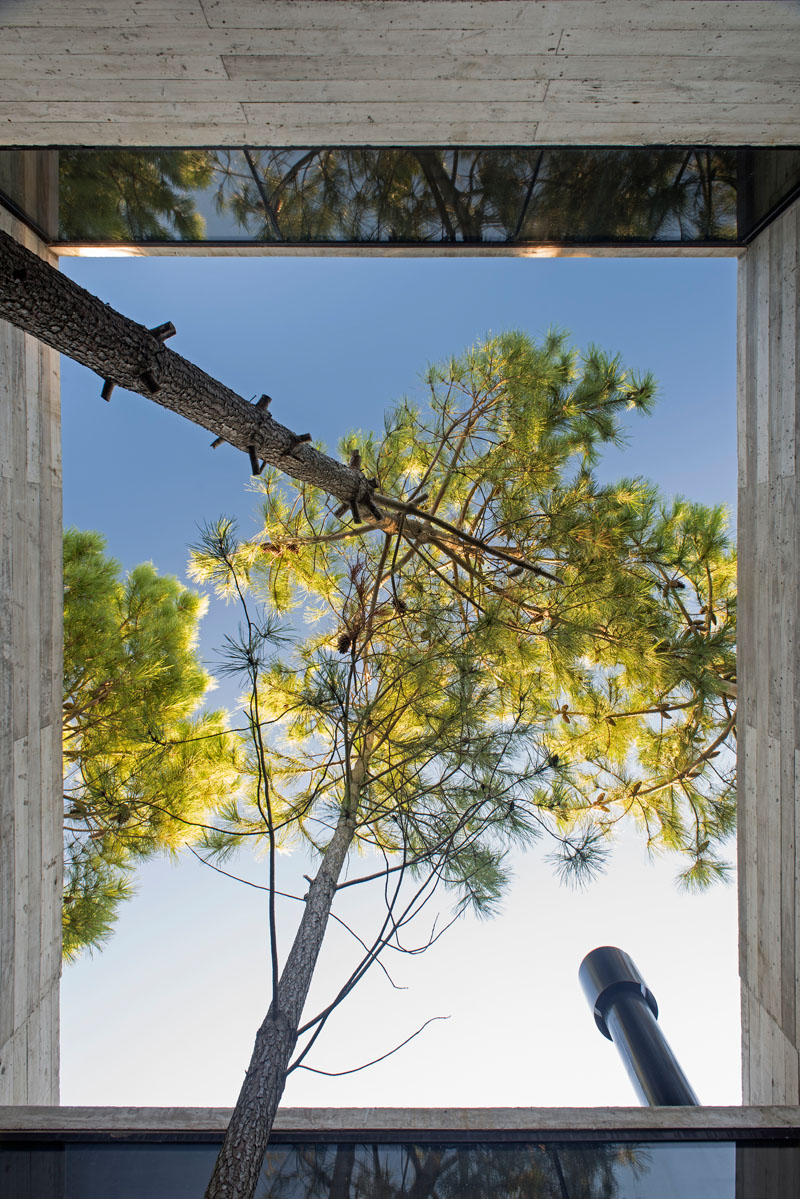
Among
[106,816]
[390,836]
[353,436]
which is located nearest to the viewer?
[390,836]

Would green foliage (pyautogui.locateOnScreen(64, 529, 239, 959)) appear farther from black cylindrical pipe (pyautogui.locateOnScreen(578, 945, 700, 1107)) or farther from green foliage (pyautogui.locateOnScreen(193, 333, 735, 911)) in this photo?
black cylindrical pipe (pyautogui.locateOnScreen(578, 945, 700, 1107))

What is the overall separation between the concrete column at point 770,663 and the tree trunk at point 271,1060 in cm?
163

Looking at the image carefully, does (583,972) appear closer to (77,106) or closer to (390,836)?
(390,836)

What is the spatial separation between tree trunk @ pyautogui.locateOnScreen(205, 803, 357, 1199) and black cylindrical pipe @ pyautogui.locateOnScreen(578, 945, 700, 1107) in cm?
154

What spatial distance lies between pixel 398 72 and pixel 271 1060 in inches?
109

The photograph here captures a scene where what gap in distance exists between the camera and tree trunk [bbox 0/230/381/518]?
132cm

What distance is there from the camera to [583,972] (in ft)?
9.56

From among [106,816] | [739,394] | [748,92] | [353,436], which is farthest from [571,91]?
[106,816]

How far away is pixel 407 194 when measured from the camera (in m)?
2.41

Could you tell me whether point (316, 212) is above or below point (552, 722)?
above

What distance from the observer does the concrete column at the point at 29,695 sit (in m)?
2.13

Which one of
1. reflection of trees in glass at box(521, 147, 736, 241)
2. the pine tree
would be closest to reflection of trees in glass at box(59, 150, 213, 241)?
the pine tree

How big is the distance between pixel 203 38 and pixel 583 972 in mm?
3987

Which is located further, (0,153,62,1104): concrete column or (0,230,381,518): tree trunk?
(0,153,62,1104): concrete column
